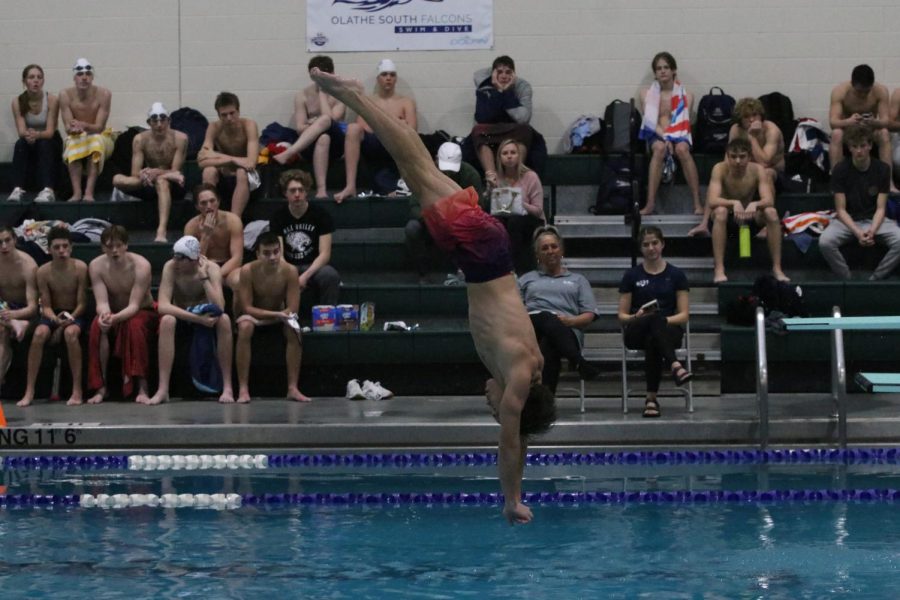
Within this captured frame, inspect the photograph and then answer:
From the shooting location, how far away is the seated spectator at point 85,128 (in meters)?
12.6

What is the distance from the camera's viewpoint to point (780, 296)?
34.5ft

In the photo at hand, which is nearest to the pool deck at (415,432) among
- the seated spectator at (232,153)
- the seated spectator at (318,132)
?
the seated spectator at (232,153)

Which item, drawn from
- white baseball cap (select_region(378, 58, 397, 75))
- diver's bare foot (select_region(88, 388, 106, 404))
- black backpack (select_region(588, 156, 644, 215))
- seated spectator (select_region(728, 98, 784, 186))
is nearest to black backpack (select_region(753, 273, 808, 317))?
seated spectator (select_region(728, 98, 784, 186))

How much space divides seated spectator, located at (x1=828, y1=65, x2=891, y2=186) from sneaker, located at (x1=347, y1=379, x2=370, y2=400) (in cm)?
459

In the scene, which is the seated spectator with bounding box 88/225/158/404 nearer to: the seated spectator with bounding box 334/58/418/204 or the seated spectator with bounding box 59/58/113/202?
the seated spectator with bounding box 59/58/113/202

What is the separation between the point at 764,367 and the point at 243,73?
6.63 meters

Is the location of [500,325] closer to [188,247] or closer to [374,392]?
[374,392]

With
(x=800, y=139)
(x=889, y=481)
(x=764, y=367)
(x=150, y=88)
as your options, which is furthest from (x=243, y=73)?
(x=889, y=481)

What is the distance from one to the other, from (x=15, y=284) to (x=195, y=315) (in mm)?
1439

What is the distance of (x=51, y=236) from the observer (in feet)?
34.8

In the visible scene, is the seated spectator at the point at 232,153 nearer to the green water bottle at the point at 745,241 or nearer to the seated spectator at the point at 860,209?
the green water bottle at the point at 745,241

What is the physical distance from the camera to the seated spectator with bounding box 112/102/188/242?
39.7 feet

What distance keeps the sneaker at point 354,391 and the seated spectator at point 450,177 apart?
4.69 feet

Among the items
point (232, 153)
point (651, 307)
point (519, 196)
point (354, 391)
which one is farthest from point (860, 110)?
point (232, 153)
